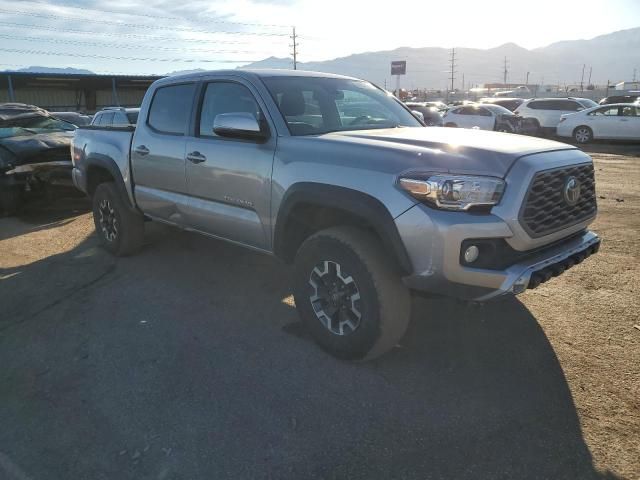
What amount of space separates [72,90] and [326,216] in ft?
151

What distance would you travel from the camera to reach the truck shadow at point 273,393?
2.46m

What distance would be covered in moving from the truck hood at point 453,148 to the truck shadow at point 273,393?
1304mm

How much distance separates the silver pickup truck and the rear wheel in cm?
1671

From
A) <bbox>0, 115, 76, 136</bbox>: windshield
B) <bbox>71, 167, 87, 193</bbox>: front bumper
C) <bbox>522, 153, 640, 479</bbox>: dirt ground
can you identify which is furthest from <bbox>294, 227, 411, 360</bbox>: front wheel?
<bbox>0, 115, 76, 136</bbox>: windshield

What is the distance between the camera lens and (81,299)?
4574 mm

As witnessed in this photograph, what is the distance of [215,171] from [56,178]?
5078 millimetres

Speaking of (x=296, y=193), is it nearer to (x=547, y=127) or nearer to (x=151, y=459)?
(x=151, y=459)

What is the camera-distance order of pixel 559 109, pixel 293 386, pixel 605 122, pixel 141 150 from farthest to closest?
pixel 559 109 < pixel 605 122 < pixel 141 150 < pixel 293 386

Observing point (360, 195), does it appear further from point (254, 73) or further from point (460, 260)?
point (254, 73)

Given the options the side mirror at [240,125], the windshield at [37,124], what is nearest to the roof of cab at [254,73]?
the side mirror at [240,125]

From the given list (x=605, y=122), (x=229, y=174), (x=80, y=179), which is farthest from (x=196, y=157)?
(x=605, y=122)

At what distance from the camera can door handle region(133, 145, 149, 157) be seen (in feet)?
16.1

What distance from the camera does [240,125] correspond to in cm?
353

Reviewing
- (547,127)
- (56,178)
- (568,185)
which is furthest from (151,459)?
(547,127)
